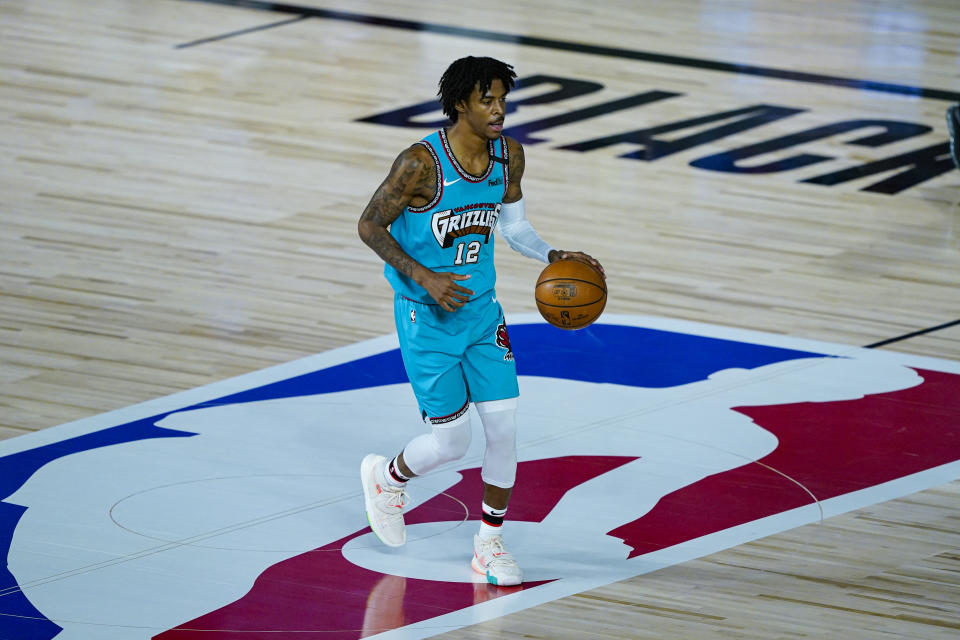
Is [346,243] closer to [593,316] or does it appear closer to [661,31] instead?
[593,316]

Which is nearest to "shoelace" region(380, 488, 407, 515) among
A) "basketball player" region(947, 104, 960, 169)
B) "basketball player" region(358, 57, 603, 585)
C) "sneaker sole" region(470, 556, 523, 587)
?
"basketball player" region(358, 57, 603, 585)

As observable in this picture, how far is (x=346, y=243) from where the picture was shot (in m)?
8.90

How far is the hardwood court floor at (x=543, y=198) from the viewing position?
547 cm

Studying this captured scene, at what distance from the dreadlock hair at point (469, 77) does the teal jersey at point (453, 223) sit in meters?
0.14

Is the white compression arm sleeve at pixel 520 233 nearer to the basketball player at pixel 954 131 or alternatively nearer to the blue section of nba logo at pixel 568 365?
the blue section of nba logo at pixel 568 365

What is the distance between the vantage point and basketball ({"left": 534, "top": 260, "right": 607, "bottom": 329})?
16.9 ft

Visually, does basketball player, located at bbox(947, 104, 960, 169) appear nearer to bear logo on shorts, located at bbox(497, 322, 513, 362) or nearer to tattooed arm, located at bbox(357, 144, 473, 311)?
bear logo on shorts, located at bbox(497, 322, 513, 362)

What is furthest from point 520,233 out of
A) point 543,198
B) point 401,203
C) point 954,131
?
point 954,131

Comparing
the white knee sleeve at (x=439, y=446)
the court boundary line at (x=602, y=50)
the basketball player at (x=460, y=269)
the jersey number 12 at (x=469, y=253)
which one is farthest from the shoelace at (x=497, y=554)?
the court boundary line at (x=602, y=50)

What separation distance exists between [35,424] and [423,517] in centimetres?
167

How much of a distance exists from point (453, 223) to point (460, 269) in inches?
5.6

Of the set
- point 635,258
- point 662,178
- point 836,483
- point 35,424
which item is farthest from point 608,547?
point 662,178

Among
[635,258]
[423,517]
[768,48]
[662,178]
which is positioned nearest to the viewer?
[423,517]

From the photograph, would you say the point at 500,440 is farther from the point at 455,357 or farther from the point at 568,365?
the point at 568,365
